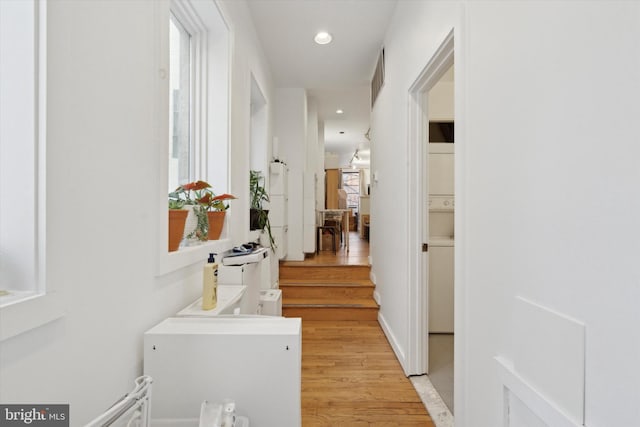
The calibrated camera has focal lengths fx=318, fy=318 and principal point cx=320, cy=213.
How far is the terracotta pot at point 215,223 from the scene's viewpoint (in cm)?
188

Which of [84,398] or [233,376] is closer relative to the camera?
[84,398]

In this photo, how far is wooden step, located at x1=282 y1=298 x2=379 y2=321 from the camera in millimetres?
3457

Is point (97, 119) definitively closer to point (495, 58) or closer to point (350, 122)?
point (495, 58)

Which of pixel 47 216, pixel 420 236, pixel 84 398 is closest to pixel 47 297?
pixel 47 216

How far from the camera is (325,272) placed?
4.08 m

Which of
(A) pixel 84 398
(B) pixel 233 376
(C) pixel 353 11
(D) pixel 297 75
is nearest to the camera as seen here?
(A) pixel 84 398

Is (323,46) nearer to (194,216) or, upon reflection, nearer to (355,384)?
(194,216)

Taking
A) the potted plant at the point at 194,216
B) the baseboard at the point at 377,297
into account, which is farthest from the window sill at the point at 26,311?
the baseboard at the point at 377,297

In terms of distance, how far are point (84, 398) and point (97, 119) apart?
0.75 meters

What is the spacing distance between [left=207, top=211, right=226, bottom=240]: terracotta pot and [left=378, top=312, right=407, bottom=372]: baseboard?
5.23 feet

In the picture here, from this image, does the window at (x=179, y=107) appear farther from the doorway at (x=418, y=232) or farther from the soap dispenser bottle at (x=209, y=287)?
the doorway at (x=418, y=232)

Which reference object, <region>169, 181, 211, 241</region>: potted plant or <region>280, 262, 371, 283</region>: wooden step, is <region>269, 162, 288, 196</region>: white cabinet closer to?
<region>280, 262, 371, 283</region>: wooden step

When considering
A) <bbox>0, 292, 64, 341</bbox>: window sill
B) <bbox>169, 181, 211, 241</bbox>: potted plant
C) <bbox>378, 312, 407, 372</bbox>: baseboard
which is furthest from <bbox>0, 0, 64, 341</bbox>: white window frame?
<bbox>378, 312, 407, 372</bbox>: baseboard

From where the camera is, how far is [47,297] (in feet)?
2.31
